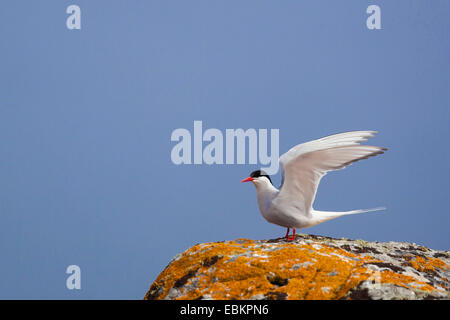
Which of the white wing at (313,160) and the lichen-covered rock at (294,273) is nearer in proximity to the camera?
the lichen-covered rock at (294,273)

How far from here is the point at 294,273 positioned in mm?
4152

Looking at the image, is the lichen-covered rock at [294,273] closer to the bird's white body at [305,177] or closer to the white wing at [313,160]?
the bird's white body at [305,177]

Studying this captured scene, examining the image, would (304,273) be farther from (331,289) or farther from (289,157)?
(289,157)

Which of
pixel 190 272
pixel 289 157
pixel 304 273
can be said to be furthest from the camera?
pixel 289 157

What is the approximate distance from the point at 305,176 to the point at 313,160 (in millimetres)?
275

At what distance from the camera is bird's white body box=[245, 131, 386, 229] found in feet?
16.1

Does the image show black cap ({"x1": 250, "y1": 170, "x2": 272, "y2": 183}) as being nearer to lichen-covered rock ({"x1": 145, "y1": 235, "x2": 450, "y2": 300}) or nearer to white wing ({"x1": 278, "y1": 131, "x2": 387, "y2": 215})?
white wing ({"x1": 278, "y1": 131, "x2": 387, "y2": 215})

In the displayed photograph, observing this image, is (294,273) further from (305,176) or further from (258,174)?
(258,174)

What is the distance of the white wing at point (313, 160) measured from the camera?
192 inches

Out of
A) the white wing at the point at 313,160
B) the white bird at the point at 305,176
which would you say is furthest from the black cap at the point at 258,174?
the white wing at the point at 313,160
